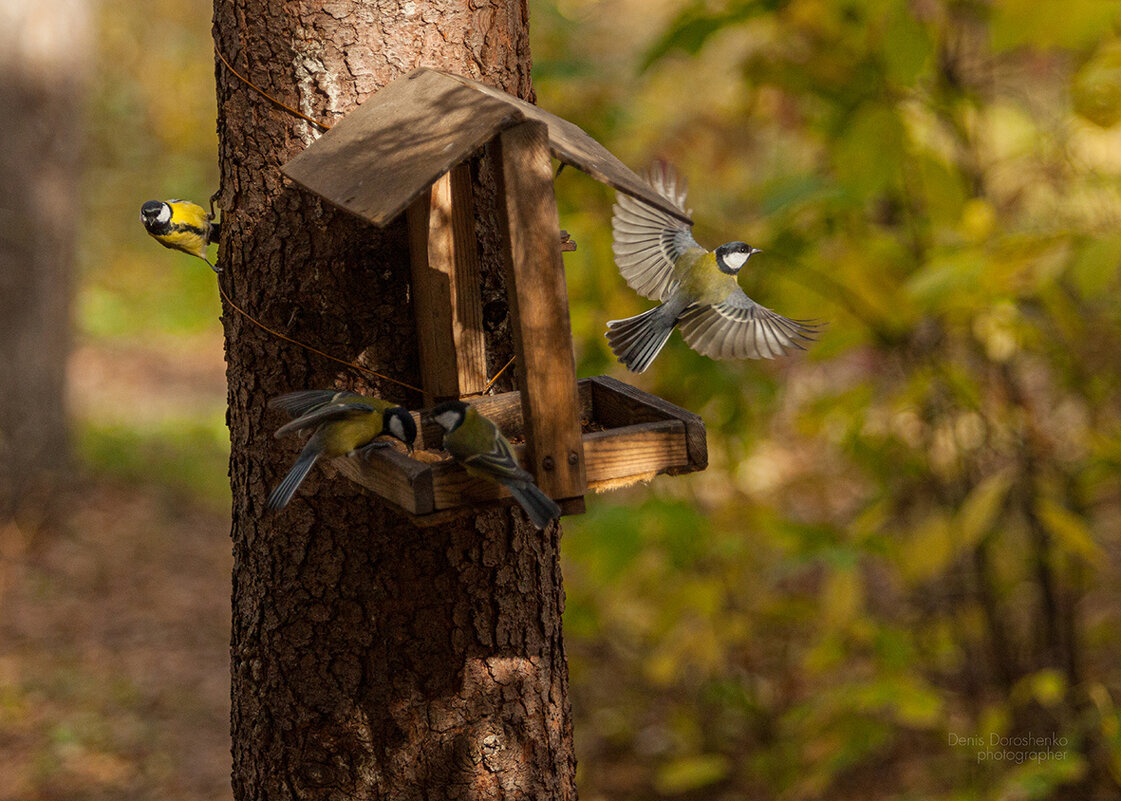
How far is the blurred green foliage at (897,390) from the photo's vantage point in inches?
121

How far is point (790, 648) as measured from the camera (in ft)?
20.2

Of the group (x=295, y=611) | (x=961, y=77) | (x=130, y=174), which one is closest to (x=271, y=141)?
(x=295, y=611)

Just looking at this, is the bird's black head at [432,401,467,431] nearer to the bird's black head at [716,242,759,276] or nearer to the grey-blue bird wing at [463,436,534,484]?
the grey-blue bird wing at [463,436,534,484]

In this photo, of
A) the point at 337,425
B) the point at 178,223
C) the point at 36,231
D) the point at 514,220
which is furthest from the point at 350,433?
the point at 36,231

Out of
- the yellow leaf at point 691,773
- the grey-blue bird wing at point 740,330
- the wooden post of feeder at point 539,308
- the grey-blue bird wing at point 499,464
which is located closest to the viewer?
the grey-blue bird wing at point 499,464

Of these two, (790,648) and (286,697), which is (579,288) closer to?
(286,697)

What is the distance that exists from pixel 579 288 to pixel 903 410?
126 cm

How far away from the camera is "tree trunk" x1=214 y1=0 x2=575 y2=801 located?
2.16m

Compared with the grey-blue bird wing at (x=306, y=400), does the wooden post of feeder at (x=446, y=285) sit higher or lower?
higher

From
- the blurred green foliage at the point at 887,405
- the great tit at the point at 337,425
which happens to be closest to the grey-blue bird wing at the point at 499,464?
the great tit at the point at 337,425

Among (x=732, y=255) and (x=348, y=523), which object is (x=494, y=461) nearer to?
(x=348, y=523)

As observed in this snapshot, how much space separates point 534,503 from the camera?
5.66 feet

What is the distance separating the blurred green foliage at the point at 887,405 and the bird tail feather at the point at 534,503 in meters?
1.35

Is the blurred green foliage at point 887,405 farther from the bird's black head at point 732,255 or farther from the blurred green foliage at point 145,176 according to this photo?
the blurred green foliage at point 145,176
